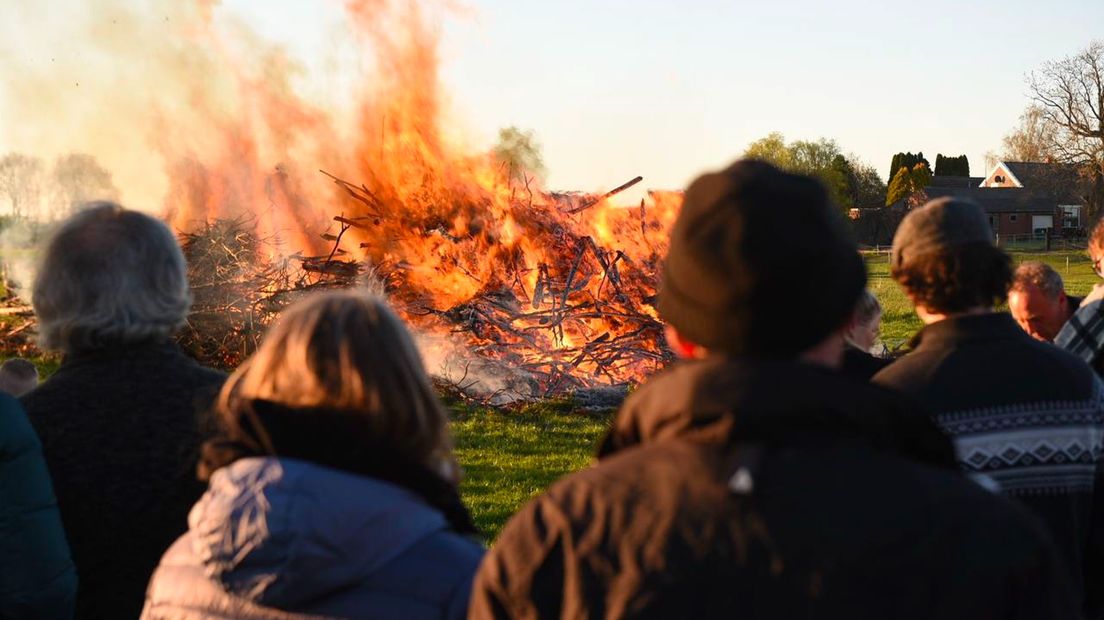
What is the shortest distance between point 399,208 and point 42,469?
42.2 ft

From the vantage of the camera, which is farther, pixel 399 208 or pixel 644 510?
pixel 399 208

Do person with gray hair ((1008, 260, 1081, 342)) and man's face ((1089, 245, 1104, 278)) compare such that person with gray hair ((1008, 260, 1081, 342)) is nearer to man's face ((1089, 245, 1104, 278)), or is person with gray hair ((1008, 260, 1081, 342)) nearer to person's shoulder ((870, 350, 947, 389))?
man's face ((1089, 245, 1104, 278))

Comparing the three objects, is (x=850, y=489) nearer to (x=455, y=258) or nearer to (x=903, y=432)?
(x=903, y=432)

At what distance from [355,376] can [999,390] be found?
1678 millimetres

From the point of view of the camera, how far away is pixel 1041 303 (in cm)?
545

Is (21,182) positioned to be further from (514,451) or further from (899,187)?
(899,187)

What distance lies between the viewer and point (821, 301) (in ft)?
5.35

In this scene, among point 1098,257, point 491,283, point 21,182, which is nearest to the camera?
point 1098,257

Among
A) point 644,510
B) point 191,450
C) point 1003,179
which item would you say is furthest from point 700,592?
point 1003,179

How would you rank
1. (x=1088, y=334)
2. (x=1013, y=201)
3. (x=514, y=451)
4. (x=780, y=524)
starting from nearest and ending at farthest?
1. (x=780, y=524)
2. (x=1088, y=334)
3. (x=514, y=451)
4. (x=1013, y=201)

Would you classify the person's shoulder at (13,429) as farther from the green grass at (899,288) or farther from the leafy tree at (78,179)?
the leafy tree at (78,179)

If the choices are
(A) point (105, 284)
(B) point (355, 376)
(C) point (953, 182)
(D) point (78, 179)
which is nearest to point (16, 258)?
(D) point (78, 179)

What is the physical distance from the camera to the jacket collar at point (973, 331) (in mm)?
2869

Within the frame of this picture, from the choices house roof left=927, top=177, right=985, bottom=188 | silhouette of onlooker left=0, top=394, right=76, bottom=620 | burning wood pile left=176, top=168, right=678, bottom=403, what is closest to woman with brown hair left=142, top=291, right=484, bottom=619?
silhouette of onlooker left=0, top=394, right=76, bottom=620
